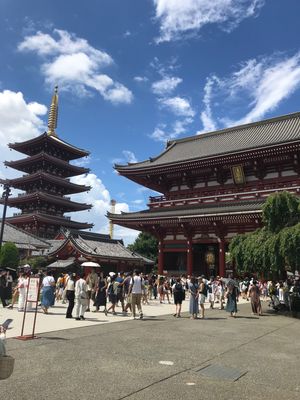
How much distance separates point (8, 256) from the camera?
28.0 meters

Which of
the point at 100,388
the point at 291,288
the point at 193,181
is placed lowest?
the point at 100,388

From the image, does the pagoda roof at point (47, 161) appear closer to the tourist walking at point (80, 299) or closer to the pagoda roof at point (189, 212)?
the pagoda roof at point (189, 212)

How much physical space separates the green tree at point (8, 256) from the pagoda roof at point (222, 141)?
11495 mm

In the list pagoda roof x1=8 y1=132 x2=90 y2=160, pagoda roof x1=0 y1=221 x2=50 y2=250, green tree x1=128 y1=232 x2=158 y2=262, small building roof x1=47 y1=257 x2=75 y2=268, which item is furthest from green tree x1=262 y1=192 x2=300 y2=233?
pagoda roof x1=8 y1=132 x2=90 y2=160

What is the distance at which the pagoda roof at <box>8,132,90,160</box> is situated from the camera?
5409 cm

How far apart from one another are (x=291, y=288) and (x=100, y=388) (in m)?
14.2

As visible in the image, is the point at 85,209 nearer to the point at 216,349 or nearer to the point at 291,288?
the point at 291,288

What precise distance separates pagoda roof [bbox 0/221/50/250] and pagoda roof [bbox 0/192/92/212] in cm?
1318

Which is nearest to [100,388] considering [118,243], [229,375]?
[229,375]

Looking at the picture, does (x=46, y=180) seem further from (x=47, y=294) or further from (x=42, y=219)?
(x=47, y=294)

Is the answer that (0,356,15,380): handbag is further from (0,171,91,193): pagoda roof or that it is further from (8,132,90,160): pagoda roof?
(8,132,90,160): pagoda roof

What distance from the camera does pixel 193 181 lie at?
32156mm

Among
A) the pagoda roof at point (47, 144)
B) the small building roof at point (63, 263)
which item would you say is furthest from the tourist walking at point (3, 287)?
the pagoda roof at point (47, 144)

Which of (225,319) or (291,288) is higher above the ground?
(291,288)
